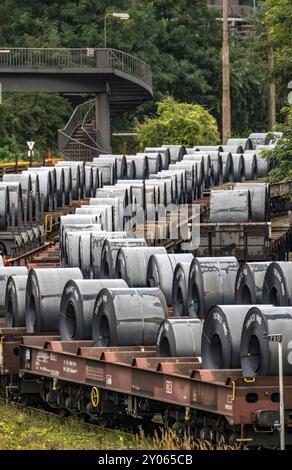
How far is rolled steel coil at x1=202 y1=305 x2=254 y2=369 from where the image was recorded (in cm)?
2350

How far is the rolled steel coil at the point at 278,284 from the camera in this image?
26.0 meters

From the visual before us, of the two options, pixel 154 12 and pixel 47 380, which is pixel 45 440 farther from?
pixel 154 12

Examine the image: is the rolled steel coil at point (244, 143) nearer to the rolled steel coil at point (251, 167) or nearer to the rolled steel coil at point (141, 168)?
the rolled steel coil at point (251, 167)

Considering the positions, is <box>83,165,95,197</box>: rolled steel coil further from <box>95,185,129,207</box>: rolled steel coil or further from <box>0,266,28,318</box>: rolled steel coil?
<box>0,266,28,318</box>: rolled steel coil

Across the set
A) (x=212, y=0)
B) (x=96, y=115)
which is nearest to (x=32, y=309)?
(x=96, y=115)

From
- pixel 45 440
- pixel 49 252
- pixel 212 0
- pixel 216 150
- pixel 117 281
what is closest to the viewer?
pixel 45 440

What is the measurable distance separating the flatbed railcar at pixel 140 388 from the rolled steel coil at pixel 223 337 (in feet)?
1.11

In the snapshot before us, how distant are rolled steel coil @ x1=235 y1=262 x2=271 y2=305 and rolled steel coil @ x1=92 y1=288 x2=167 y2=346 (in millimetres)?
1577

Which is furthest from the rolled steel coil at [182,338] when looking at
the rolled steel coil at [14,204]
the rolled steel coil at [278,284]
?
the rolled steel coil at [14,204]

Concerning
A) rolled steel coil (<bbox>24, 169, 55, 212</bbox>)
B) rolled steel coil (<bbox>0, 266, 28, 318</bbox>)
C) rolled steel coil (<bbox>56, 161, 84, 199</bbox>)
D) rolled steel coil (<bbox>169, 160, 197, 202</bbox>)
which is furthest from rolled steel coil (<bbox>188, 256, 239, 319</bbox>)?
rolled steel coil (<bbox>56, 161, 84, 199</bbox>)

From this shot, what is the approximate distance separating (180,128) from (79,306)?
174 feet

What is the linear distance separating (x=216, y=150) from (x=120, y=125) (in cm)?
3327

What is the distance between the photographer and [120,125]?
101312 millimetres

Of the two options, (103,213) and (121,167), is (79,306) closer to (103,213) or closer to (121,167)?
(103,213)
